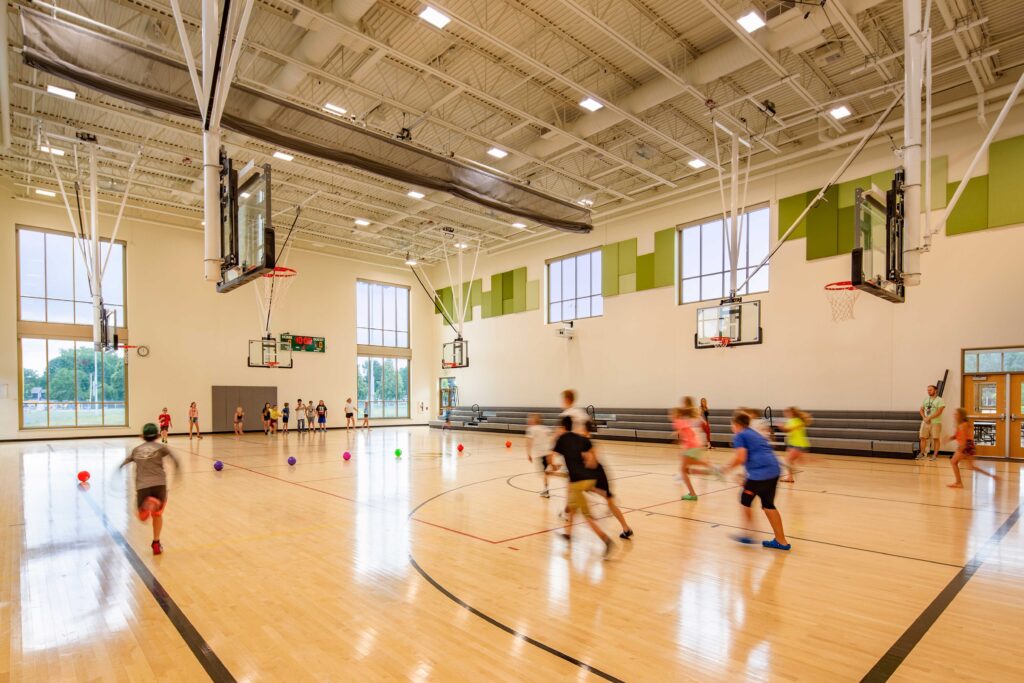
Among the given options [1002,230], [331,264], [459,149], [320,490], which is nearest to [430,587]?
[320,490]

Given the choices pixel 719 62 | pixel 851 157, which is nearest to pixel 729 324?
pixel 851 157

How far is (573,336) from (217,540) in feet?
60.2

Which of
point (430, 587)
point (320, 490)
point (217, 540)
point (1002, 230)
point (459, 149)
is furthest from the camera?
point (459, 149)

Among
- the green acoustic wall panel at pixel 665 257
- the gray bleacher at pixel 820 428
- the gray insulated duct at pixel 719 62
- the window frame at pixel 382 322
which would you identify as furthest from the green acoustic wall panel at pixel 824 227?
the window frame at pixel 382 322

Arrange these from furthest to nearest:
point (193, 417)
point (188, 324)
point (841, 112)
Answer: point (188, 324) → point (193, 417) → point (841, 112)

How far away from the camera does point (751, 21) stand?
10148 millimetres

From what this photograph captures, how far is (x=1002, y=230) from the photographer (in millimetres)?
13727

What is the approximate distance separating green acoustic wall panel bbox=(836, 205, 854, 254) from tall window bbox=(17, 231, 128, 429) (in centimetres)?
2510

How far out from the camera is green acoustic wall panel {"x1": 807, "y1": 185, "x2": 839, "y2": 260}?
16.4m

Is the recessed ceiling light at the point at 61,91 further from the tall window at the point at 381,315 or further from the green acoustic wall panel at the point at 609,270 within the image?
the green acoustic wall panel at the point at 609,270

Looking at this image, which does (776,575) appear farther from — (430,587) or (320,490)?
(320,490)

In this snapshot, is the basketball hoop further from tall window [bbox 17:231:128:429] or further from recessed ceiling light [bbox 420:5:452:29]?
tall window [bbox 17:231:128:429]

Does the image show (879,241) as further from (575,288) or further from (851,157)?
(575,288)

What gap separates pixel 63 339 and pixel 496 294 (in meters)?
17.8
